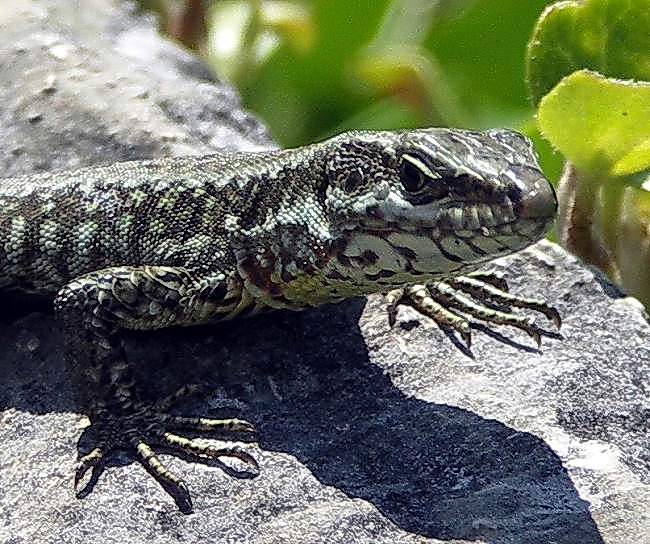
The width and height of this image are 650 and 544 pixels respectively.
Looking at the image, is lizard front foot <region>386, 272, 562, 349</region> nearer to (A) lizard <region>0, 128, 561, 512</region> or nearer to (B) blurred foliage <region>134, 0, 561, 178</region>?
(A) lizard <region>0, 128, 561, 512</region>

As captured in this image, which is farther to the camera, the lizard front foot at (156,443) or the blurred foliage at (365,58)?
the blurred foliage at (365,58)

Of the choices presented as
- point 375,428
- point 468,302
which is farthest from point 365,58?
point 375,428

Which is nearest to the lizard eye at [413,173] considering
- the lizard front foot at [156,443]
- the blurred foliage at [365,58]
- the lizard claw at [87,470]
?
the lizard front foot at [156,443]

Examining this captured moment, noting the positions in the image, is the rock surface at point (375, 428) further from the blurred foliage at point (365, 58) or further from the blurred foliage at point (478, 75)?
the blurred foliage at point (365, 58)

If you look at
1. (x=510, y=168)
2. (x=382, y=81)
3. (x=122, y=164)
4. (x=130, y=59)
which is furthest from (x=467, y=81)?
(x=510, y=168)

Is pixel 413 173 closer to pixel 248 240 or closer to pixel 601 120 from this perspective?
pixel 601 120

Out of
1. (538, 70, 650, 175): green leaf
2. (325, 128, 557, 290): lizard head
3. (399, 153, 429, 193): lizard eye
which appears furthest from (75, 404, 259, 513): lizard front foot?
(538, 70, 650, 175): green leaf
